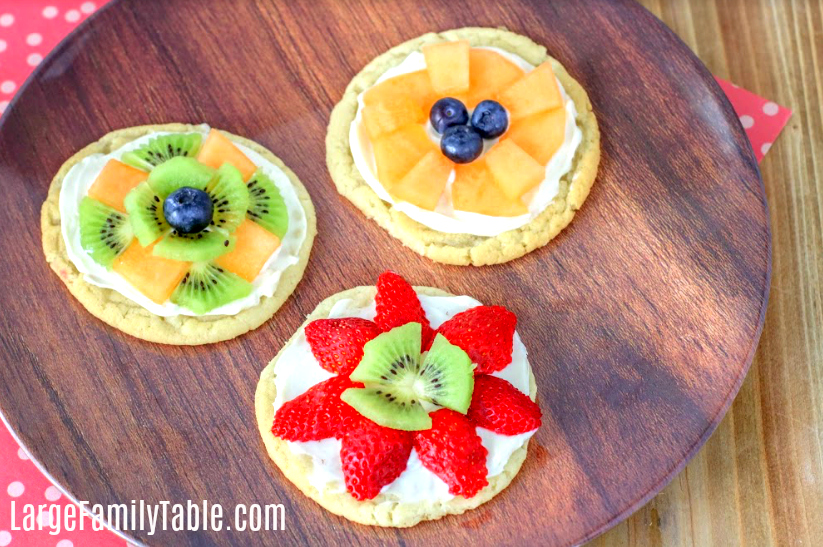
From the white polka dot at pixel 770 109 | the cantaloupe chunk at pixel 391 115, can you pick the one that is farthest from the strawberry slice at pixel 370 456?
the white polka dot at pixel 770 109

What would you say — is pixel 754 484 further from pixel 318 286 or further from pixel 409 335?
pixel 318 286

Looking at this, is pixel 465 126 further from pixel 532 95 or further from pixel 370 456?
pixel 370 456

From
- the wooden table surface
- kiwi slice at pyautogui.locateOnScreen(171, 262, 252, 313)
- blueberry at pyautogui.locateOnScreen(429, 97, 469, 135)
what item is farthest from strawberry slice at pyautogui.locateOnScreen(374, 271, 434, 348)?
the wooden table surface

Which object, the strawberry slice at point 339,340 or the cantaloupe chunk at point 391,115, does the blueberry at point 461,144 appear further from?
the strawberry slice at point 339,340

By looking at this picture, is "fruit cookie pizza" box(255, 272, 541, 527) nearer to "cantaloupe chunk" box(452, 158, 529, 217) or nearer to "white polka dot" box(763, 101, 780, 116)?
"cantaloupe chunk" box(452, 158, 529, 217)

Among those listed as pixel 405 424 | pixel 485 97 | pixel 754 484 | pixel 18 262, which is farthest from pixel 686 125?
pixel 18 262

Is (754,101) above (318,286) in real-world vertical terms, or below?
above
